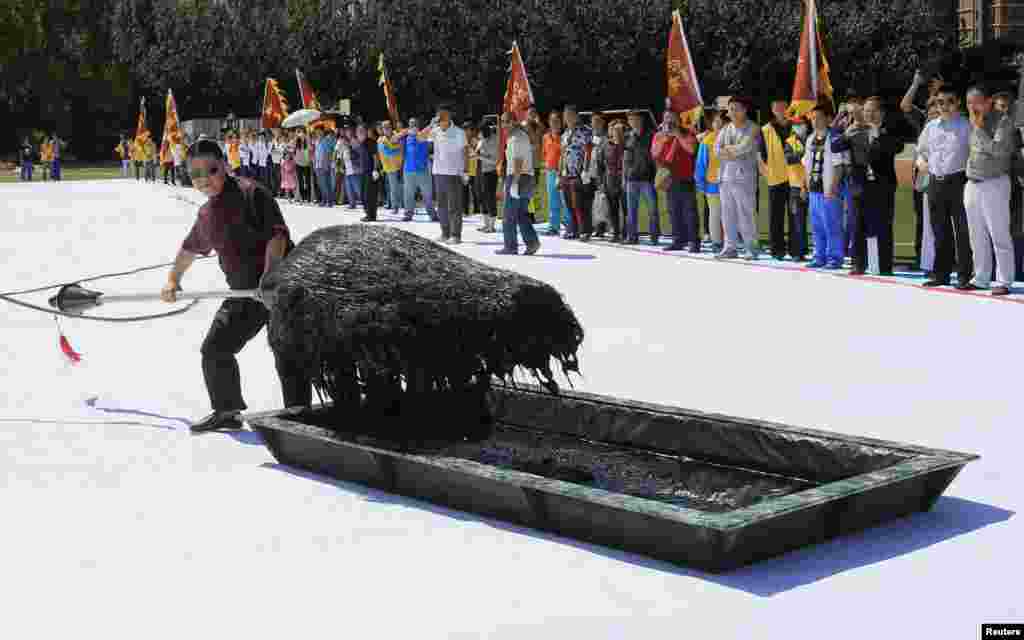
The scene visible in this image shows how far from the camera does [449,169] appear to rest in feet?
68.1

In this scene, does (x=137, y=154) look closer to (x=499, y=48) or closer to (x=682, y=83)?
(x=499, y=48)

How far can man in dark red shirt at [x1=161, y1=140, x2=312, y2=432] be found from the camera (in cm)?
830

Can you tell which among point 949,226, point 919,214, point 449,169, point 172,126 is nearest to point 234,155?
point 172,126

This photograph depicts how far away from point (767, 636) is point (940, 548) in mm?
1270

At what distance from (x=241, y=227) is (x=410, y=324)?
1947 mm

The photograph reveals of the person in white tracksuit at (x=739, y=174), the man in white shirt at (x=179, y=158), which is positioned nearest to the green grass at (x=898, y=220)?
the person in white tracksuit at (x=739, y=174)

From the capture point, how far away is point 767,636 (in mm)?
4660

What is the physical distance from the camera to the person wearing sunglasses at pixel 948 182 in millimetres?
13656

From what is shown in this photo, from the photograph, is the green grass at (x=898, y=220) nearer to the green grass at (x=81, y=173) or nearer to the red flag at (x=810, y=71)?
the red flag at (x=810, y=71)

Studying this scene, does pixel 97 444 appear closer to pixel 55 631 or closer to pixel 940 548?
pixel 55 631

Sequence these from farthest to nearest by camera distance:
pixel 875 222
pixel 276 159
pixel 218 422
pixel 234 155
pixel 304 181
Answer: pixel 234 155 < pixel 276 159 < pixel 304 181 < pixel 875 222 < pixel 218 422

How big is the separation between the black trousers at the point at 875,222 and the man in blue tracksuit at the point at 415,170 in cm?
1291

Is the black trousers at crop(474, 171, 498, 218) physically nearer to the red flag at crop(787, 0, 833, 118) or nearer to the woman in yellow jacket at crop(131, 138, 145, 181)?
the red flag at crop(787, 0, 833, 118)

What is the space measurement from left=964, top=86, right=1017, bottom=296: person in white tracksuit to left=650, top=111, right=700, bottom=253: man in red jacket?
548 cm
